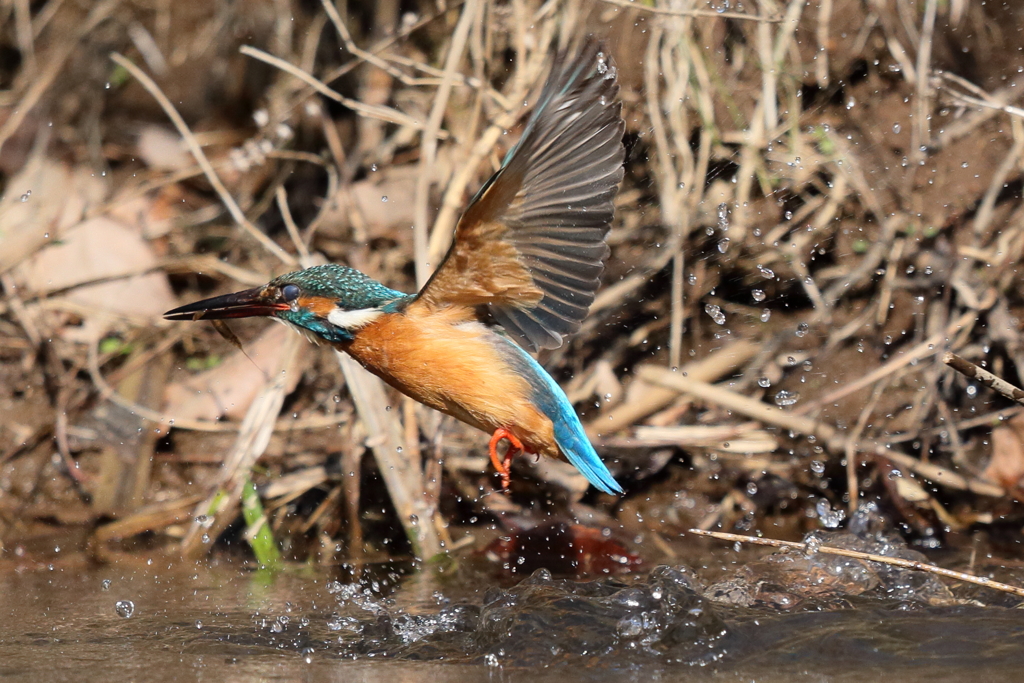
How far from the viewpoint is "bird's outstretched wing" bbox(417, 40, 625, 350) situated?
235cm

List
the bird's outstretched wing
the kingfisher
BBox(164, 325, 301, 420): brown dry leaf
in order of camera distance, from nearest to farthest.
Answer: the bird's outstretched wing < the kingfisher < BBox(164, 325, 301, 420): brown dry leaf

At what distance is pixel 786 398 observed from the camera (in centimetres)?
395

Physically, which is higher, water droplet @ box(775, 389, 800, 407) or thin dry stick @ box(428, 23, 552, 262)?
thin dry stick @ box(428, 23, 552, 262)

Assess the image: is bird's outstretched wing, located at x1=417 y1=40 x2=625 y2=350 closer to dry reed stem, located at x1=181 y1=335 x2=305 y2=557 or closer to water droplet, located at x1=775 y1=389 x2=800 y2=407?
dry reed stem, located at x1=181 y1=335 x2=305 y2=557

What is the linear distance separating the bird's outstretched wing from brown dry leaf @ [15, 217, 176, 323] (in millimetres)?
2207

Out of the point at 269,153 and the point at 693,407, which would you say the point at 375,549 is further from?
the point at 269,153

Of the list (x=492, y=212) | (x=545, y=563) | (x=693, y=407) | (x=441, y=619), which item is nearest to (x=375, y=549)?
(x=545, y=563)

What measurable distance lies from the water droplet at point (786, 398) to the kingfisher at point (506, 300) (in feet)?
4.22

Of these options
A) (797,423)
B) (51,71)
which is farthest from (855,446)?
(51,71)

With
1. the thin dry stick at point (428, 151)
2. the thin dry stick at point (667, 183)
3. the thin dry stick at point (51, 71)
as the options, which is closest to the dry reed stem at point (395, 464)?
the thin dry stick at point (428, 151)

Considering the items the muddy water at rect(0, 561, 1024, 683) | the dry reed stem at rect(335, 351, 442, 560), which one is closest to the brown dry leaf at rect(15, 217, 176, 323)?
the dry reed stem at rect(335, 351, 442, 560)

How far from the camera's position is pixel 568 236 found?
2609 mm

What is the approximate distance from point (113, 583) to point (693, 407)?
6.56 ft

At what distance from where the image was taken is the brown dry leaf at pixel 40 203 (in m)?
4.39
